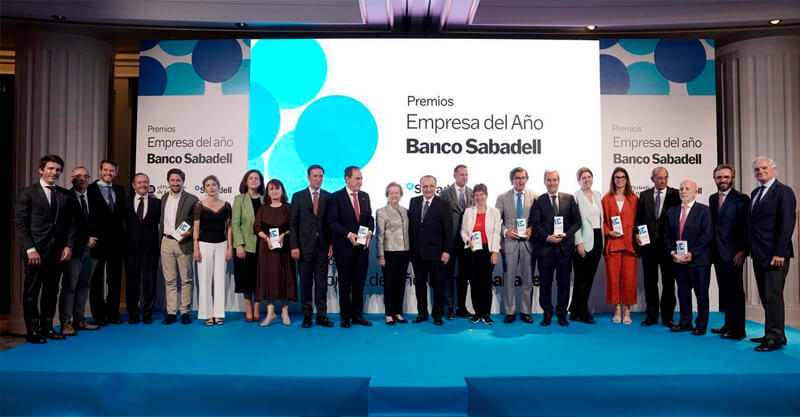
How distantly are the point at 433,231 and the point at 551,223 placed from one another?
44.2 inches

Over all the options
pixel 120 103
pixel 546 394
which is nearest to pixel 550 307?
pixel 546 394

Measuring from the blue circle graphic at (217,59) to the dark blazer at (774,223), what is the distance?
5.33 meters

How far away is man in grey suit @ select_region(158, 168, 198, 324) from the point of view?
4.86 meters

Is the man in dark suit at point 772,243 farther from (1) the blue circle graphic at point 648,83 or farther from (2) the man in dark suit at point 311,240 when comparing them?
(2) the man in dark suit at point 311,240

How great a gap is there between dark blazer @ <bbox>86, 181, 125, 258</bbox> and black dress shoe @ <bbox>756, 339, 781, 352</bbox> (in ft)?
18.5

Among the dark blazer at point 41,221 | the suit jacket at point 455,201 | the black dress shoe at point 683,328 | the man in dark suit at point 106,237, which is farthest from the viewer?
the suit jacket at point 455,201

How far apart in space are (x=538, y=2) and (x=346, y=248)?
3.33 metres

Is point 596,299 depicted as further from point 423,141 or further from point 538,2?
point 538,2

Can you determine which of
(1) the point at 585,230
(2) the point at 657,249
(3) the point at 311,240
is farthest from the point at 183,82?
(2) the point at 657,249

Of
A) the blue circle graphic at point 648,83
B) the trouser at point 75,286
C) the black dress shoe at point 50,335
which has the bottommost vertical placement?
the black dress shoe at point 50,335

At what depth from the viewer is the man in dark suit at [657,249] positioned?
4.79 meters

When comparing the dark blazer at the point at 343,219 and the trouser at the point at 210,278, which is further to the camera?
the trouser at the point at 210,278

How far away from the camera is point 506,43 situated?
5.73 meters

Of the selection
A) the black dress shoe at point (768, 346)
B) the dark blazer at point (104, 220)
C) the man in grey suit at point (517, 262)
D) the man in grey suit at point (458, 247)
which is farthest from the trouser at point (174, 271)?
the black dress shoe at point (768, 346)
